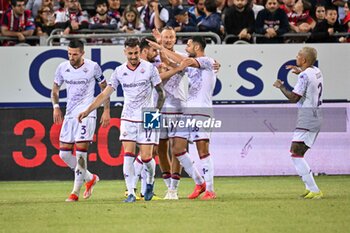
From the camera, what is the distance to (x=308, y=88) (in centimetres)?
1486

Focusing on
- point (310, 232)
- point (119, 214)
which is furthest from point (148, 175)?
point (310, 232)

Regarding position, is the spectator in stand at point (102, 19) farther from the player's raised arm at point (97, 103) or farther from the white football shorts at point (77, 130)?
the player's raised arm at point (97, 103)

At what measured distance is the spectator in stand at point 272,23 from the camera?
867 inches

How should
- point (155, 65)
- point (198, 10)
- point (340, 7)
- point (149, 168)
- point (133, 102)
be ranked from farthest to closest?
point (340, 7), point (198, 10), point (155, 65), point (149, 168), point (133, 102)

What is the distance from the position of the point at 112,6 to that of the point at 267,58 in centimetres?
403

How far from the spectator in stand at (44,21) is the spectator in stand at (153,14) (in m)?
2.17

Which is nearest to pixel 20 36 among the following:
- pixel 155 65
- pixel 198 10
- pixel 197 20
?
pixel 197 20

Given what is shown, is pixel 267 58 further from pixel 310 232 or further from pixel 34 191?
pixel 310 232

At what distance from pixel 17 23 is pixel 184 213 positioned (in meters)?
11.0

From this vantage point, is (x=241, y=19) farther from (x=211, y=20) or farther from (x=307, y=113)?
(x=307, y=113)

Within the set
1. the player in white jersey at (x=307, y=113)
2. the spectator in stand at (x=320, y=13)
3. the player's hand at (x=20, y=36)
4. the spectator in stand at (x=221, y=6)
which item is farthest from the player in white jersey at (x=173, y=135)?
the spectator in stand at (x=221, y=6)

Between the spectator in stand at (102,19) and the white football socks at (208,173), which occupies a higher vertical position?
the spectator in stand at (102,19)

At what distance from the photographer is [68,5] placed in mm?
22766

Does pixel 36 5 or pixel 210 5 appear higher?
pixel 210 5
